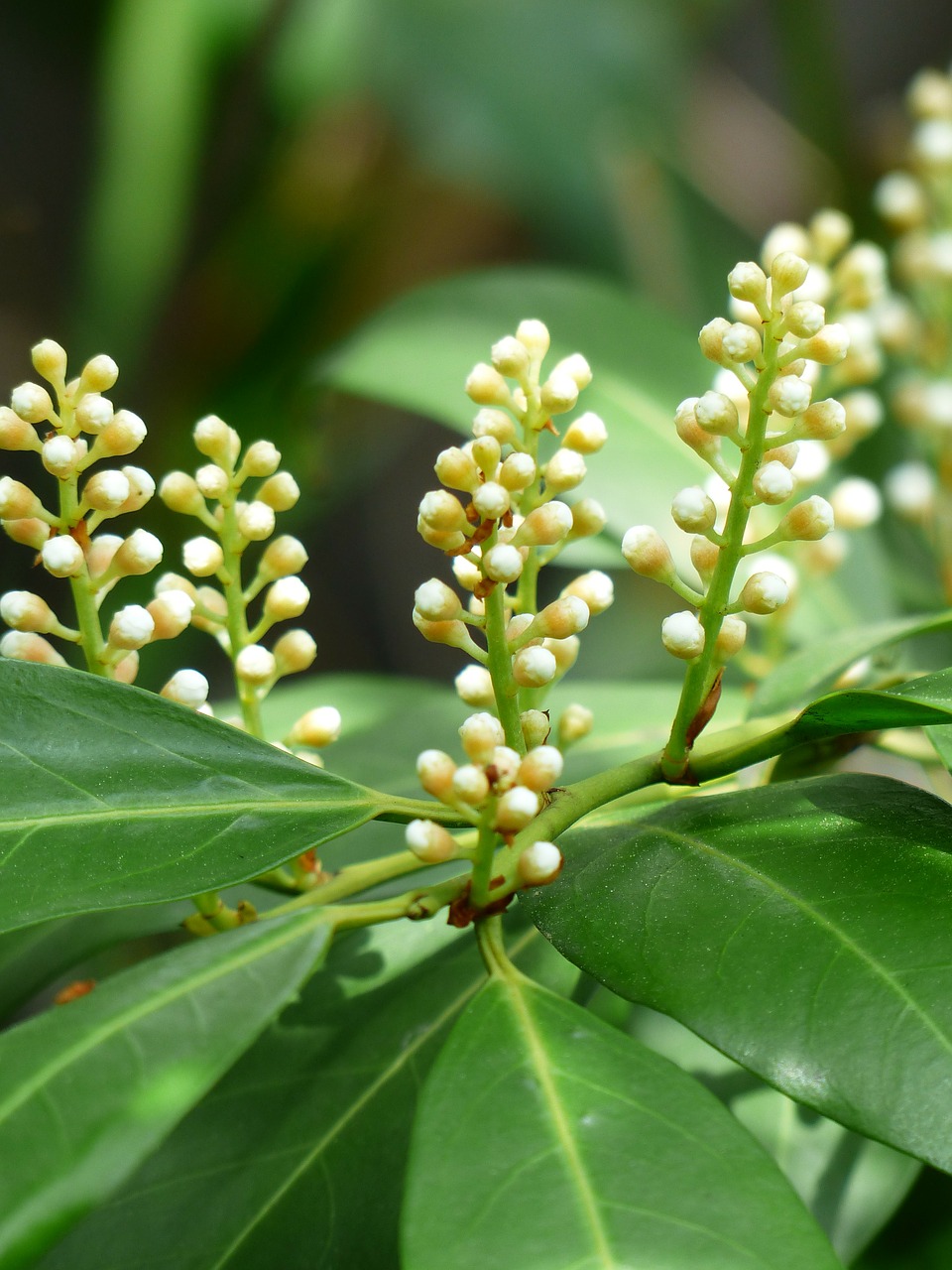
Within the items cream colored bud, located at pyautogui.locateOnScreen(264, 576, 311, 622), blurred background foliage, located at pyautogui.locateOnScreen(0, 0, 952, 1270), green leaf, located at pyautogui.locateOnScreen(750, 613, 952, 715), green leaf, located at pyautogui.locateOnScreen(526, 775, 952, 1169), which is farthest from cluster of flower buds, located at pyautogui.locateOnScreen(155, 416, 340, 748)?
blurred background foliage, located at pyautogui.locateOnScreen(0, 0, 952, 1270)

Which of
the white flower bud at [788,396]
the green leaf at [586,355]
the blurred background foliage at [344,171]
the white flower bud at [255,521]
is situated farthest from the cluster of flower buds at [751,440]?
the blurred background foliage at [344,171]

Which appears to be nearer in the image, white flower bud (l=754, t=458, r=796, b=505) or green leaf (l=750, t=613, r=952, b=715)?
white flower bud (l=754, t=458, r=796, b=505)

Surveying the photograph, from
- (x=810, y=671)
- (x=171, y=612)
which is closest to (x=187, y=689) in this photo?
→ (x=171, y=612)

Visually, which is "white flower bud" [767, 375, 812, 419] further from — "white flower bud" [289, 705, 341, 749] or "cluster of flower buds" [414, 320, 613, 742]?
"white flower bud" [289, 705, 341, 749]

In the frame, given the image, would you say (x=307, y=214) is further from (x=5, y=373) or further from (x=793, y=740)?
(x=793, y=740)

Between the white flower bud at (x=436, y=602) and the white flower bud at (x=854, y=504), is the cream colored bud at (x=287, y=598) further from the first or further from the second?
the white flower bud at (x=854, y=504)

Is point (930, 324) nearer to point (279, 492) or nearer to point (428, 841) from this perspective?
point (279, 492)

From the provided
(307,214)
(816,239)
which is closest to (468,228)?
(307,214)
